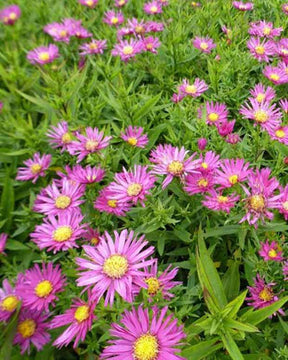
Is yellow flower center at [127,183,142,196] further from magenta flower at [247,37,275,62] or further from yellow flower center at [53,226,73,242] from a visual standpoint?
magenta flower at [247,37,275,62]

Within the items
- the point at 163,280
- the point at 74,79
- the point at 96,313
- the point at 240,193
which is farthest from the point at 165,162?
the point at 74,79

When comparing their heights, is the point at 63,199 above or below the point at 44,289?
above

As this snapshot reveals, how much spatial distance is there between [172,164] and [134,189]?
15 centimetres

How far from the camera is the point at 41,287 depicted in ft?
3.99

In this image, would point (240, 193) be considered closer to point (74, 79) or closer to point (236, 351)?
point (236, 351)

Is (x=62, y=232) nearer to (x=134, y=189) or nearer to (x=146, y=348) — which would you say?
(x=134, y=189)

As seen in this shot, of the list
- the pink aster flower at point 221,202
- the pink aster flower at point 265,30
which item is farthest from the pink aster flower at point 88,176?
the pink aster flower at point 265,30

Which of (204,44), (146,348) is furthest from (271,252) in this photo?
(204,44)

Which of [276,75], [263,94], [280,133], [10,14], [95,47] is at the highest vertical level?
[10,14]

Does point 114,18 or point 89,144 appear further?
point 114,18

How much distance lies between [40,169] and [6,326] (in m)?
0.64

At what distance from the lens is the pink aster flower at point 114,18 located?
231cm

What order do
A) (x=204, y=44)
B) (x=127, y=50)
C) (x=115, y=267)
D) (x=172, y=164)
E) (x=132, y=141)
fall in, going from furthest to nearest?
1. (x=127, y=50)
2. (x=204, y=44)
3. (x=132, y=141)
4. (x=172, y=164)
5. (x=115, y=267)

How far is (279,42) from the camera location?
6.13 ft
